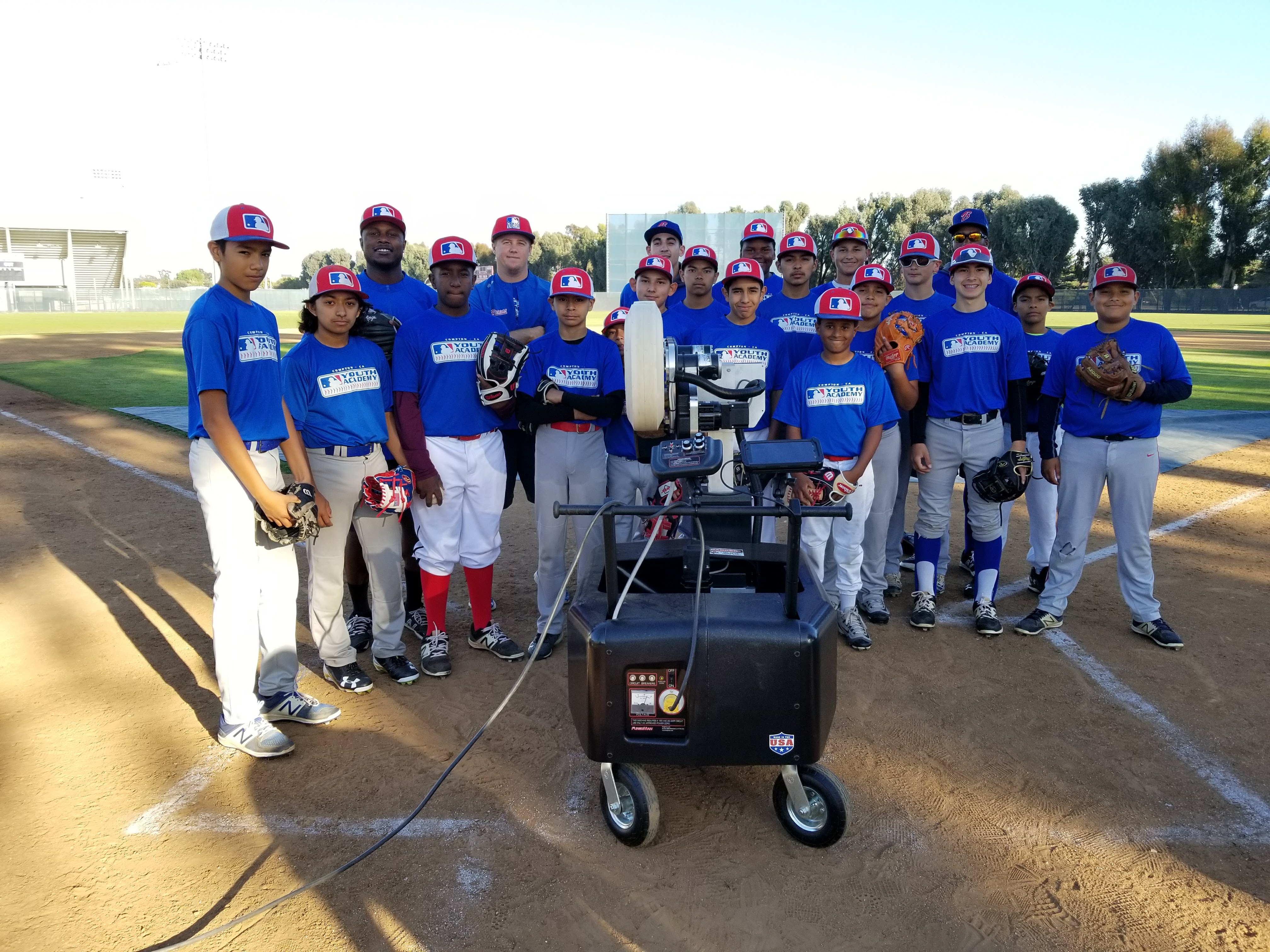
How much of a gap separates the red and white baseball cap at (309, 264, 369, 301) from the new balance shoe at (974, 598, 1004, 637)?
13.8ft

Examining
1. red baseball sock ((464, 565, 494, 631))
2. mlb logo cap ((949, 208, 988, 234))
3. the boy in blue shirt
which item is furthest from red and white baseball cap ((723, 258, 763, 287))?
red baseball sock ((464, 565, 494, 631))

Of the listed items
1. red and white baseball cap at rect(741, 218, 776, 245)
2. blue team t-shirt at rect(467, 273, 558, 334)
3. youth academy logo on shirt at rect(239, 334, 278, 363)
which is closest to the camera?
youth academy logo on shirt at rect(239, 334, 278, 363)

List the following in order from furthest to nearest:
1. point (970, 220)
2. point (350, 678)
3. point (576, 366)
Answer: point (970, 220) → point (576, 366) → point (350, 678)

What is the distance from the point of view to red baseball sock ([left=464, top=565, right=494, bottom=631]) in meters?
5.01

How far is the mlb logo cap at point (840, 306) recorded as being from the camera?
4750 millimetres

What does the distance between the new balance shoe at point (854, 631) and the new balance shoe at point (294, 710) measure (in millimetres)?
2921

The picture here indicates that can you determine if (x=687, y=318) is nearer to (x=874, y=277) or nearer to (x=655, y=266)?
(x=655, y=266)

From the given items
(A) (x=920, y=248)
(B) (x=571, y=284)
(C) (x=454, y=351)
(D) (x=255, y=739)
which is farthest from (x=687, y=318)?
(D) (x=255, y=739)

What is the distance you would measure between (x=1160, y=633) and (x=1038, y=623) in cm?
68

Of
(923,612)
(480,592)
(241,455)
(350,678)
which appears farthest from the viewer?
(923,612)

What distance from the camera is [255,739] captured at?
380cm

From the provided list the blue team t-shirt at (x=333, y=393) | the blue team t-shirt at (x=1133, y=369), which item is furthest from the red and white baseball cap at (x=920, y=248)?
the blue team t-shirt at (x=333, y=393)

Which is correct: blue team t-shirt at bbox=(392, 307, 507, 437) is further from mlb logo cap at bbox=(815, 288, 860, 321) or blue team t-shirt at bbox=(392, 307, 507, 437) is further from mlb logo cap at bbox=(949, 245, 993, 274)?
mlb logo cap at bbox=(949, 245, 993, 274)

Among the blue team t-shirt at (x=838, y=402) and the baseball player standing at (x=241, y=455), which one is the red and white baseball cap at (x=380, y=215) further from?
the blue team t-shirt at (x=838, y=402)
